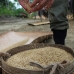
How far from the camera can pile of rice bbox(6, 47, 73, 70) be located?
161 centimetres

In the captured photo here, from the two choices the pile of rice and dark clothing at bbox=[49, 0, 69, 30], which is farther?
dark clothing at bbox=[49, 0, 69, 30]

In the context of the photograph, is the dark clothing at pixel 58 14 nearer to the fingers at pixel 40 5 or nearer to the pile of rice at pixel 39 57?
the pile of rice at pixel 39 57

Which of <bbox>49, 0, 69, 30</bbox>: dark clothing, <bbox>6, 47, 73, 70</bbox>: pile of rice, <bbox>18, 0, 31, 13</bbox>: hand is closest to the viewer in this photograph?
<bbox>6, 47, 73, 70</bbox>: pile of rice

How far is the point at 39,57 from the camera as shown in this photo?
1.70 meters

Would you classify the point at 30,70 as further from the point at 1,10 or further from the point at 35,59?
the point at 1,10

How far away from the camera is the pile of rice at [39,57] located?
161cm

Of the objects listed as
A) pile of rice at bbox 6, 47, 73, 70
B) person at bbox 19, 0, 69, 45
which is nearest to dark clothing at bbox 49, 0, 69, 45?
person at bbox 19, 0, 69, 45

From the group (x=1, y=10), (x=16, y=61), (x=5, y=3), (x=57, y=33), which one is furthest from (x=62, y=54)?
(x=5, y=3)

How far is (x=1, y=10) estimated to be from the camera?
1050 centimetres

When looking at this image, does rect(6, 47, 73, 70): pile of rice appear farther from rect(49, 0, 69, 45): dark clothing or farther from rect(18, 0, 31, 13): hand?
rect(49, 0, 69, 45): dark clothing

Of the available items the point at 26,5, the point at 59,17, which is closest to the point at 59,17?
the point at 59,17

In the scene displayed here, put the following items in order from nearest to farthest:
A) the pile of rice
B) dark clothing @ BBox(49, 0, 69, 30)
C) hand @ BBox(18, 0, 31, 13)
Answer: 1. the pile of rice
2. hand @ BBox(18, 0, 31, 13)
3. dark clothing @ BBox(49, 0, 69, 30)

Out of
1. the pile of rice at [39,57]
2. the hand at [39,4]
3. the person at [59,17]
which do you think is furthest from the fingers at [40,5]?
the person at [59,17]

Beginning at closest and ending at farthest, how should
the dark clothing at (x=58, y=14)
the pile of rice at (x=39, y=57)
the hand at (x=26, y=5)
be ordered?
the pile of rice at (x=39, y=57)
the hand at (x=26, y=5)
the dark clothing at (x=58, y=14)
